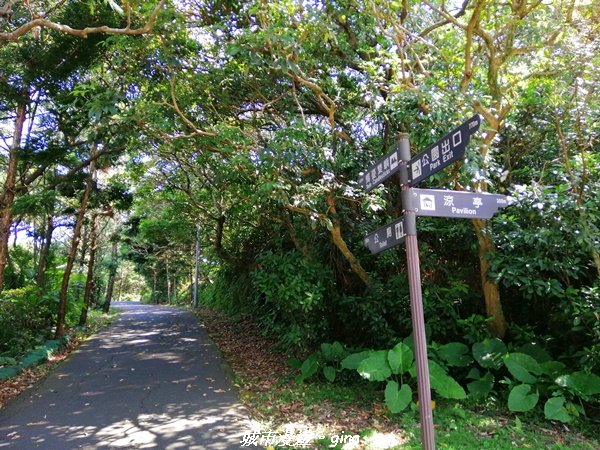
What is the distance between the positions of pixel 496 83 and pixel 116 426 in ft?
22.4

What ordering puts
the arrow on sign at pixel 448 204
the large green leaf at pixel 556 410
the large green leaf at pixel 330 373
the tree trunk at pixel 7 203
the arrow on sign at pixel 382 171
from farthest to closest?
1. the tree trunk at pixel 7 203
2. the large green leaf at pixel 330 373
3. the large green leaf at pixel 556 410
4. the arrow on sign at pixel 382 171
5. the arrow on sign at pixel 448 204

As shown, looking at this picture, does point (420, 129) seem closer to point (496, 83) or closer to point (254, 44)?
point (496, 83)

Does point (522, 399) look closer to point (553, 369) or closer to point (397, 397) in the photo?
point (553, 369)

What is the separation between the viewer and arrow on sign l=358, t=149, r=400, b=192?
3.61 m

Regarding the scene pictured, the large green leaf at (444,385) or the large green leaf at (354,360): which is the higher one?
the large green leaf at (354,360)

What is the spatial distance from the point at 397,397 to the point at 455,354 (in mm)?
1356

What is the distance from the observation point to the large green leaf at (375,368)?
5.71 meters

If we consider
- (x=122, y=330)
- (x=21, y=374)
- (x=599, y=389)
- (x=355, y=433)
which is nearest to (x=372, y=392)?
(x=355, y=433)

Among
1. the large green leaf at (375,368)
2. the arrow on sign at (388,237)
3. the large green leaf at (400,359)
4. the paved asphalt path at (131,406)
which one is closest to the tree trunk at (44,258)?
the paved asphalt path at (131,406)

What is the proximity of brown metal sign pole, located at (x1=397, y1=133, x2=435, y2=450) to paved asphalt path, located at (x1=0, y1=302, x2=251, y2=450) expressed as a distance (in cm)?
263

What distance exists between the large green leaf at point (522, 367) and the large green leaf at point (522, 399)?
0.52 ft

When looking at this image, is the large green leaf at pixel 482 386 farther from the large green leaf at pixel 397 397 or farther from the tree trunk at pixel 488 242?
the large green leaf at pixel 397 397

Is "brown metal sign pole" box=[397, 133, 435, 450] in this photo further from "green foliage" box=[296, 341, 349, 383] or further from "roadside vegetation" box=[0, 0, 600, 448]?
"green foliage" box=[296, 341, 349, 383]

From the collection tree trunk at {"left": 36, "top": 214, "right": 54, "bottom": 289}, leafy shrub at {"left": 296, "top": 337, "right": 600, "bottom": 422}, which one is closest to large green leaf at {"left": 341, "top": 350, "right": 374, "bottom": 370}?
leafy shrub at {"left": 296, "top": 337, "right": 600, "bottom": 422}
